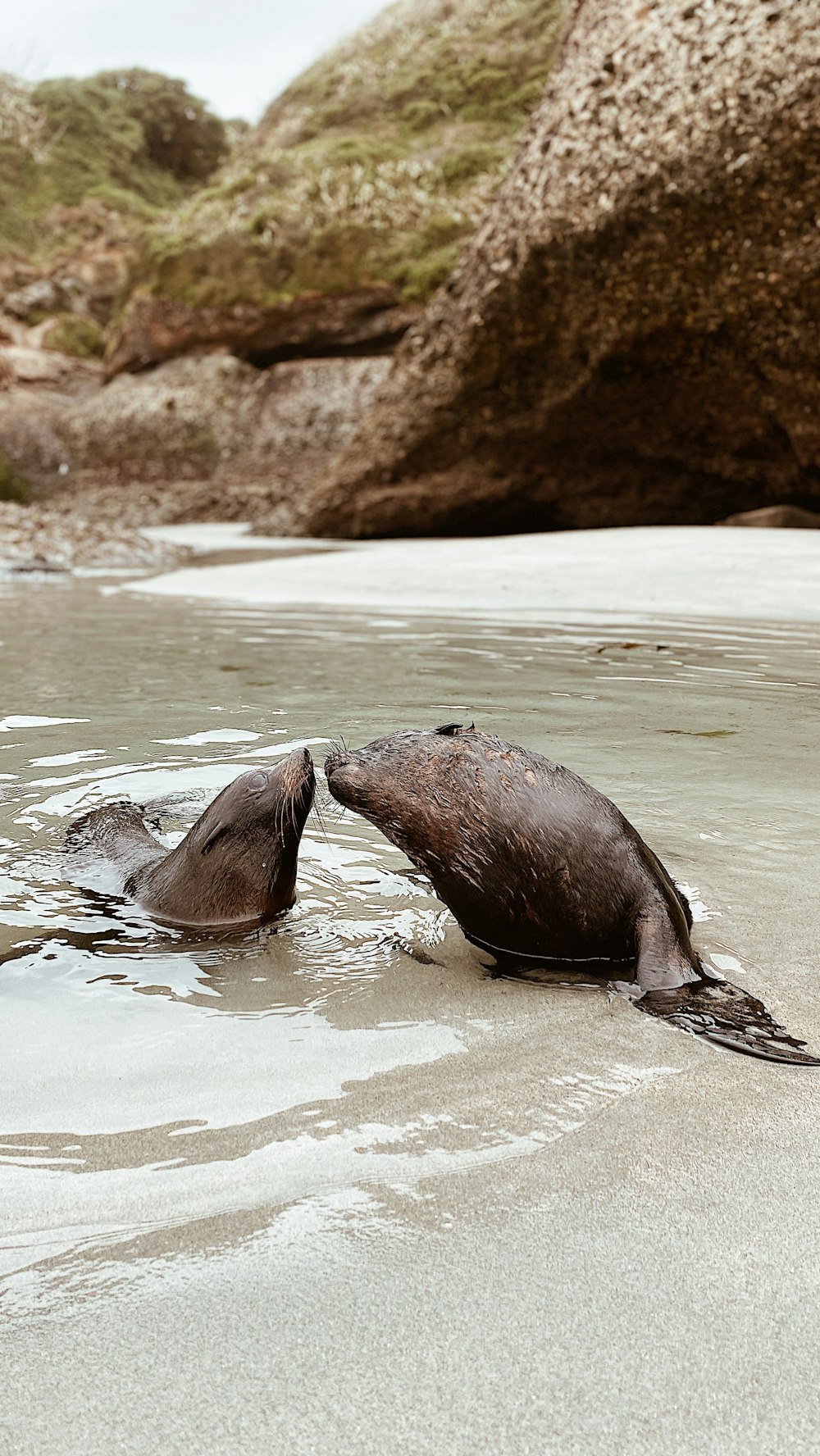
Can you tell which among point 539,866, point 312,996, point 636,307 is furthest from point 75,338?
point 312,996

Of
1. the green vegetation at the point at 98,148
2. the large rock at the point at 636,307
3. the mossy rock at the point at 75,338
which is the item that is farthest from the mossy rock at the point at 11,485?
the green vegetation at the point at 98,148

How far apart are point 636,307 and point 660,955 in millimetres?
9695

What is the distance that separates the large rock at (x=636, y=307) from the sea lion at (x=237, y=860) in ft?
29.1

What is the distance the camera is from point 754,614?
7.02m

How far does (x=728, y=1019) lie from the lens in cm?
198

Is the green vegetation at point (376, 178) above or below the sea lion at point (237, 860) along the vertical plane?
above

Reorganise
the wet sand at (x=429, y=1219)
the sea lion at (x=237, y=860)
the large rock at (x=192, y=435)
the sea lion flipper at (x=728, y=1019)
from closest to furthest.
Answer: the wet sand at (x=429, y=1219) → the sea lion flipper at (x=728, y=1019) → the sea lion at (x=237, y=860) → the large rock at (x=192, y=435)

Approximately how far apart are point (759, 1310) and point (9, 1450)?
749 millimetres

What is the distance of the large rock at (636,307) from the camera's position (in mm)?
10094

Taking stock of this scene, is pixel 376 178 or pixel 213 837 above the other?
pixel 376 178

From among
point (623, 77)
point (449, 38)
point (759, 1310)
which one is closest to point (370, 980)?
point (759, 1310)

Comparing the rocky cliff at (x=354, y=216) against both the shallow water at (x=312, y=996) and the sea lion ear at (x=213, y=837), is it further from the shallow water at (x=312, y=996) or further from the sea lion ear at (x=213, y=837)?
the sea lion ear at (x=213, y=837)

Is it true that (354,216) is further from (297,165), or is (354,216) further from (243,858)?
(243,858)

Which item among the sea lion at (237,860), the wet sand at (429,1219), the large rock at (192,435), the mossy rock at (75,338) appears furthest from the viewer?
the mossy rock at (75,338)
